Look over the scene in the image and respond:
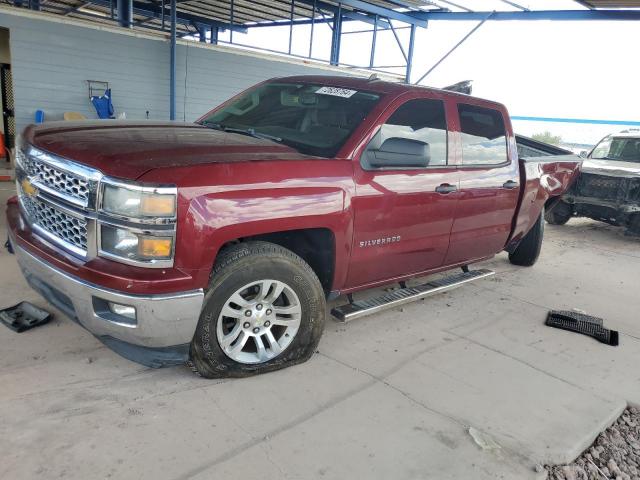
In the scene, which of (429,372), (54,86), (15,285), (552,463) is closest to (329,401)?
(429,372)

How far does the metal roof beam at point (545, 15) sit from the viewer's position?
32.8 ft

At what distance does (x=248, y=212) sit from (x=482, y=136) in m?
2.64

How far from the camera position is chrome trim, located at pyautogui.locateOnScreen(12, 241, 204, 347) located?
2561mm

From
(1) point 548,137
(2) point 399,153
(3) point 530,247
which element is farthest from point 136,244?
(1) point 548,137

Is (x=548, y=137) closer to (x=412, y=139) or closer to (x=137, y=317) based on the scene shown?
(x=412, y=139)

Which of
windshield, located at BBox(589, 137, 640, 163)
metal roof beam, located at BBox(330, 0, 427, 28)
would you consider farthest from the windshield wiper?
metal roof beam, located at BBox(330, 0, 427, 28)

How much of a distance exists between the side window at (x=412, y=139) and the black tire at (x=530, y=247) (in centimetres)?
255

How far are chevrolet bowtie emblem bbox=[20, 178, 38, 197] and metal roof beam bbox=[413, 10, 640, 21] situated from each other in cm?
1099

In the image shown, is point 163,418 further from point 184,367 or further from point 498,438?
point 498,438

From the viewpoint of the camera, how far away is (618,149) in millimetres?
9188

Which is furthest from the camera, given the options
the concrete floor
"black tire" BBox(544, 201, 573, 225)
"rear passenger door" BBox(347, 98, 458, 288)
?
"black tire" BBox(544, 201, 573, 225)

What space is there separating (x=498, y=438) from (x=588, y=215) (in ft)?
22.7

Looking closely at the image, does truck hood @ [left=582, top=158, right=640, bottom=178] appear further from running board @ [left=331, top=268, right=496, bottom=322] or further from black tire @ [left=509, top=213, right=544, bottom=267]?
running board @ [left=331, top=268, right=496, bottom=322]

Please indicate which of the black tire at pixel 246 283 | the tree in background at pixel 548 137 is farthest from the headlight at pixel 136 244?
the tree in background at pixel 548 137
